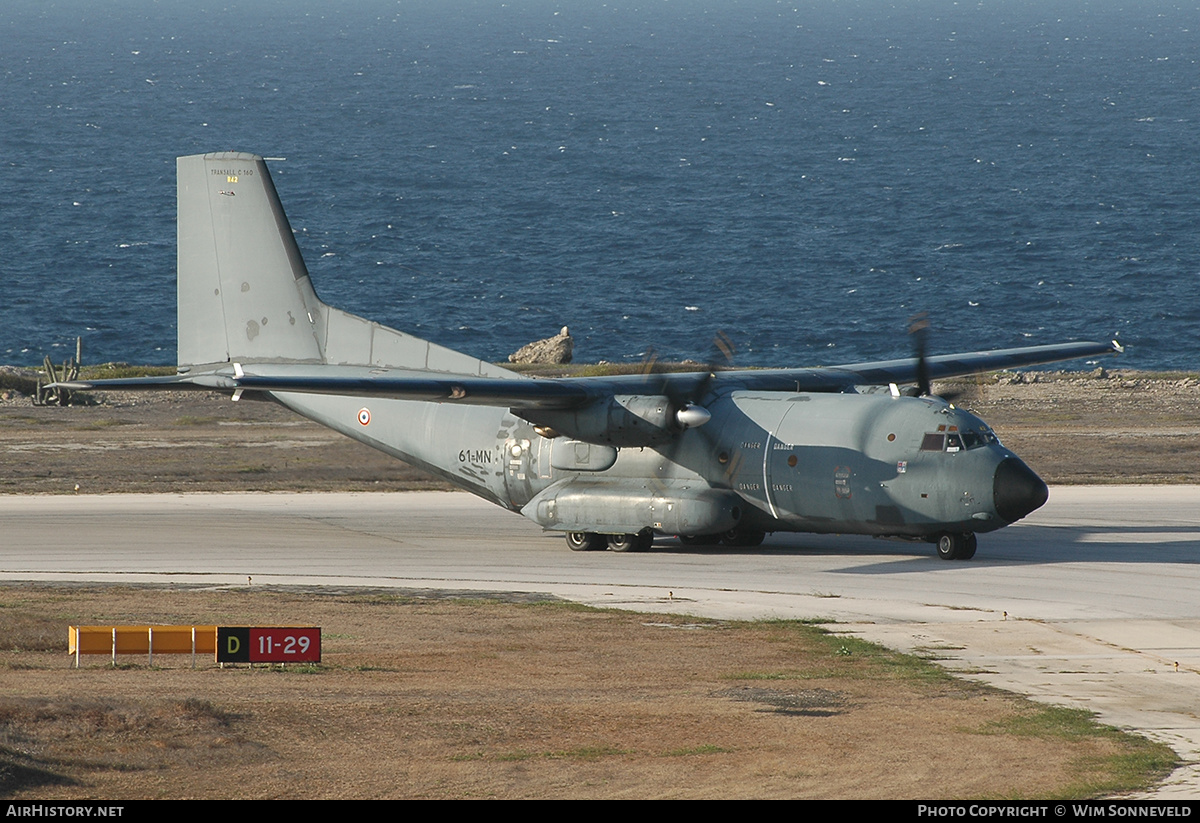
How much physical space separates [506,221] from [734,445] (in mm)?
97568

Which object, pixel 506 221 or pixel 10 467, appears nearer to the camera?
pixel 10 467

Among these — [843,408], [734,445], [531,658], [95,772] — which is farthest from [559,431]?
[95,772]

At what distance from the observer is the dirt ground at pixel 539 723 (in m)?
15.1

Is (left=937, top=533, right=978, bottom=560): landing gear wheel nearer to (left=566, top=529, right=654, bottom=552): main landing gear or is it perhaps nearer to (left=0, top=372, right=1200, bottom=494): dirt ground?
(left=566, top=529, right=654, bottom=552): main landing gear

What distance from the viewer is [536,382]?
31.6 metres

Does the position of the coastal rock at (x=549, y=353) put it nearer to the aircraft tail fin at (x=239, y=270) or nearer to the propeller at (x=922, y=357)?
the aircraft tail fin at (x=239, y=270)

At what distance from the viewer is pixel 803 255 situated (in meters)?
114

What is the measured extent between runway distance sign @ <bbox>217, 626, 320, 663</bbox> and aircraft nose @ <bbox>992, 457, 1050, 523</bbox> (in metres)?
15.2

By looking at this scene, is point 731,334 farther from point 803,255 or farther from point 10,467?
point 10,467

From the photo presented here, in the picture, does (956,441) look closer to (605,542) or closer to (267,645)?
(605,542)

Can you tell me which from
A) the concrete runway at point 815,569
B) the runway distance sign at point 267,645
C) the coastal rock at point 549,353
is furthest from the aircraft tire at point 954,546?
the coastal rock at point 549,353

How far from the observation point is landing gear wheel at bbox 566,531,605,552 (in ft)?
113

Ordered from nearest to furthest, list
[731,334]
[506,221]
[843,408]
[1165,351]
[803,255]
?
1. [843,408]
2. [1165,351]
3. [731,334]
4. [803,255]
5. [506,221]

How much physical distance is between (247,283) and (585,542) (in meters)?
10.9
